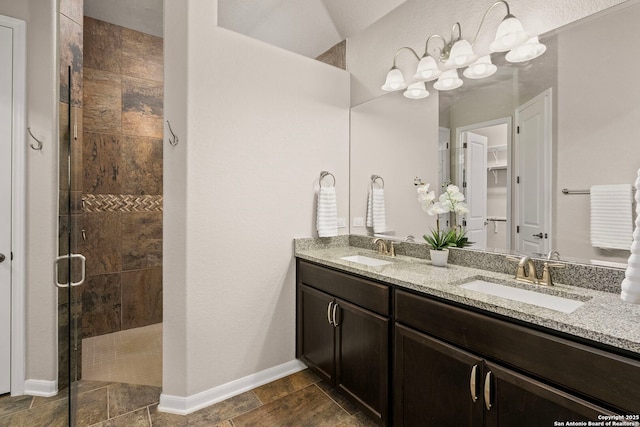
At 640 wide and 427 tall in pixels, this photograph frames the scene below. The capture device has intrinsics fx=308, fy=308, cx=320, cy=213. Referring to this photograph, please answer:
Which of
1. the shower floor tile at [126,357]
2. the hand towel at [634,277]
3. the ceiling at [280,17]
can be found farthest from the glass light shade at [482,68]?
the shower floor tile at [126,357]

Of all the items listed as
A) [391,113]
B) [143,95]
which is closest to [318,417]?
[391,113]

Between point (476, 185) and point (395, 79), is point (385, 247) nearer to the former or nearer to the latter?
point (476, 185)

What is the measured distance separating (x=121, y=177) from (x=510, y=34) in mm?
3249

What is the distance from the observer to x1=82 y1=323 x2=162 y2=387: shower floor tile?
2279 millimetres

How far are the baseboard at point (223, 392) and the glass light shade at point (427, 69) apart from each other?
228cm

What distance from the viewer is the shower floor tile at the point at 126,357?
7.48 feet

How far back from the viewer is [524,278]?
1566 millimetres

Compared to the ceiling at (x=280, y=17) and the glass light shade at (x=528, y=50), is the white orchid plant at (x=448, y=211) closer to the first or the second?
the glass light shade at (x=528, y=50)

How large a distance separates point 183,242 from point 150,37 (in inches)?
95.8

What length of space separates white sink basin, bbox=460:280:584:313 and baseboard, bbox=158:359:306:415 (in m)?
1.49

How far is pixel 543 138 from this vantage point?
1.60m

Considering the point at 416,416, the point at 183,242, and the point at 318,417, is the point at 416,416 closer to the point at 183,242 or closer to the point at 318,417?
the point at 318,417

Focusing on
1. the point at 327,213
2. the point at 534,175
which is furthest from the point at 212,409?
the point at 534,175

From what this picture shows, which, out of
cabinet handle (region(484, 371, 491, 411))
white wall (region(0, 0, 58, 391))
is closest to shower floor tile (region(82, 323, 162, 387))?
white wall (region(0, 0, 58, 391))
